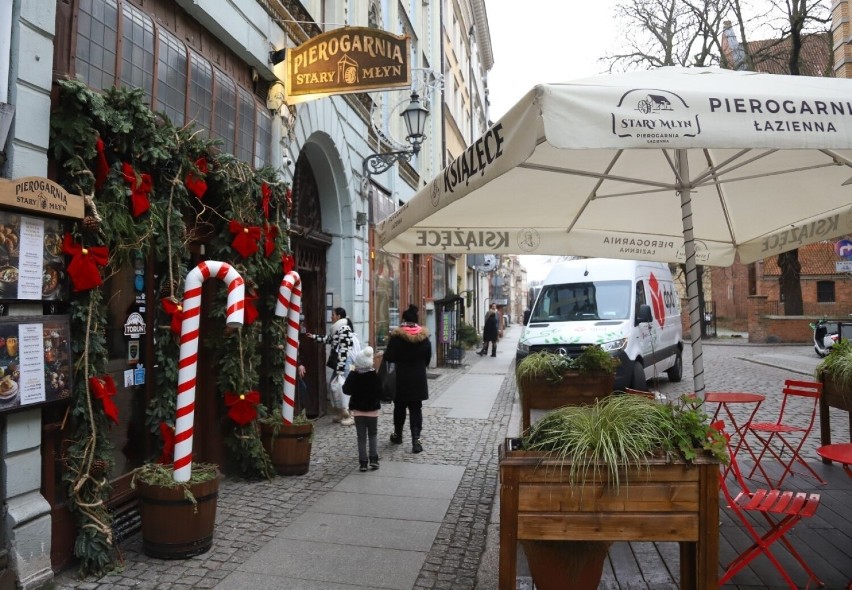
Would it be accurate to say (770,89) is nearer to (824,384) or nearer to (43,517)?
(824,384)

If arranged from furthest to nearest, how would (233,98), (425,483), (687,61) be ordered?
1. (687,61)
2. (233,98)
3. (425,483)

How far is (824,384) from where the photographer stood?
19.5 feet

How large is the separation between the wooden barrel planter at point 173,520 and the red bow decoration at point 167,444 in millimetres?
565

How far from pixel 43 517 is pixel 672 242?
5.78 m

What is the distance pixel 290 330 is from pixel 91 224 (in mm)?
2923

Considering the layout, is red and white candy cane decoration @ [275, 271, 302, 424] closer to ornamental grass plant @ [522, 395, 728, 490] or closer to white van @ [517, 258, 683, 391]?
ornamental grass plant @ [522, 395, 728, 490]

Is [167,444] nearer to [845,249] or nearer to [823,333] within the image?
[845,249]

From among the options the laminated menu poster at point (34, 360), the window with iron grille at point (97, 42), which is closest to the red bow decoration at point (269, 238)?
the window with iron grille at point (97, 42)

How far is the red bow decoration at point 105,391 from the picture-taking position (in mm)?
4102

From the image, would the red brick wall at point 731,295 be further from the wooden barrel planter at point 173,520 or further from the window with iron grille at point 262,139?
the wooden barrel planter at point 173,520

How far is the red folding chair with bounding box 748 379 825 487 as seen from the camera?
5.30 metres

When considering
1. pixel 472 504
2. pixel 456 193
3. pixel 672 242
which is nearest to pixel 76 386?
pixel 456 193

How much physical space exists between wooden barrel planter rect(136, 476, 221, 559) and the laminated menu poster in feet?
3.09

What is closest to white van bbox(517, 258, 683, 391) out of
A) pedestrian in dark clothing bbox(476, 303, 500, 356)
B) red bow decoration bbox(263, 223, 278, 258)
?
red bow decoration bbox(263, 223, 278, 258)
